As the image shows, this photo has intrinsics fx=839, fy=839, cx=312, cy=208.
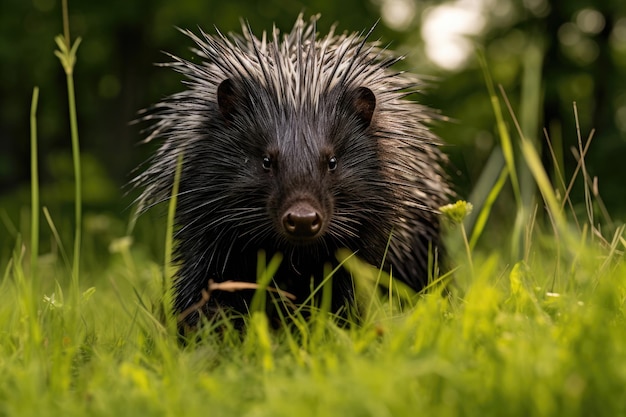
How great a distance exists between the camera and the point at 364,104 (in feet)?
13.3

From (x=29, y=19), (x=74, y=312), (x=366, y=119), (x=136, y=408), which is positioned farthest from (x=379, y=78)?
(x=29, y=19)

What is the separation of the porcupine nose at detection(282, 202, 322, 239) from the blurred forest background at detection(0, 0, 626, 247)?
7134 millimetres

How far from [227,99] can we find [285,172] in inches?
24.0

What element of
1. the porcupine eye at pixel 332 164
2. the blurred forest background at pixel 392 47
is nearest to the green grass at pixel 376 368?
the porcupine eye at pixel 332 164

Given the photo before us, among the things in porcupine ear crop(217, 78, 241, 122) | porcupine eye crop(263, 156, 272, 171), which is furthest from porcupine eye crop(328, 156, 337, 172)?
porcupine ear crop(217, 78, 241, 122)

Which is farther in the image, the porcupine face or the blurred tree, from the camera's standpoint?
the blurred tree

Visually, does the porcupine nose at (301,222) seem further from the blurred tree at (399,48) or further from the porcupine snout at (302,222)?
the blurred tree at (399,48)

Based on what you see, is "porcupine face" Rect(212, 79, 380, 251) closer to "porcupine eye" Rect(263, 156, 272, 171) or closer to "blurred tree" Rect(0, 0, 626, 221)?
"porcupine eye" Rect(263, 156, 272, 171)

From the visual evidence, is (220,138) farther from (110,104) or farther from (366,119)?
(110,104)

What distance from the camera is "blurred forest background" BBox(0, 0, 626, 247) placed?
1178cm

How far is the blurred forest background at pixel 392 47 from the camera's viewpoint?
38.7 feet

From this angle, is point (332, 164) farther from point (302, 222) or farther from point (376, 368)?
point (376, 368)

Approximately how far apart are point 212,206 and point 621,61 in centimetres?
1594

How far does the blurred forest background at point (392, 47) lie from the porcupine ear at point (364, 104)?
639 cm
